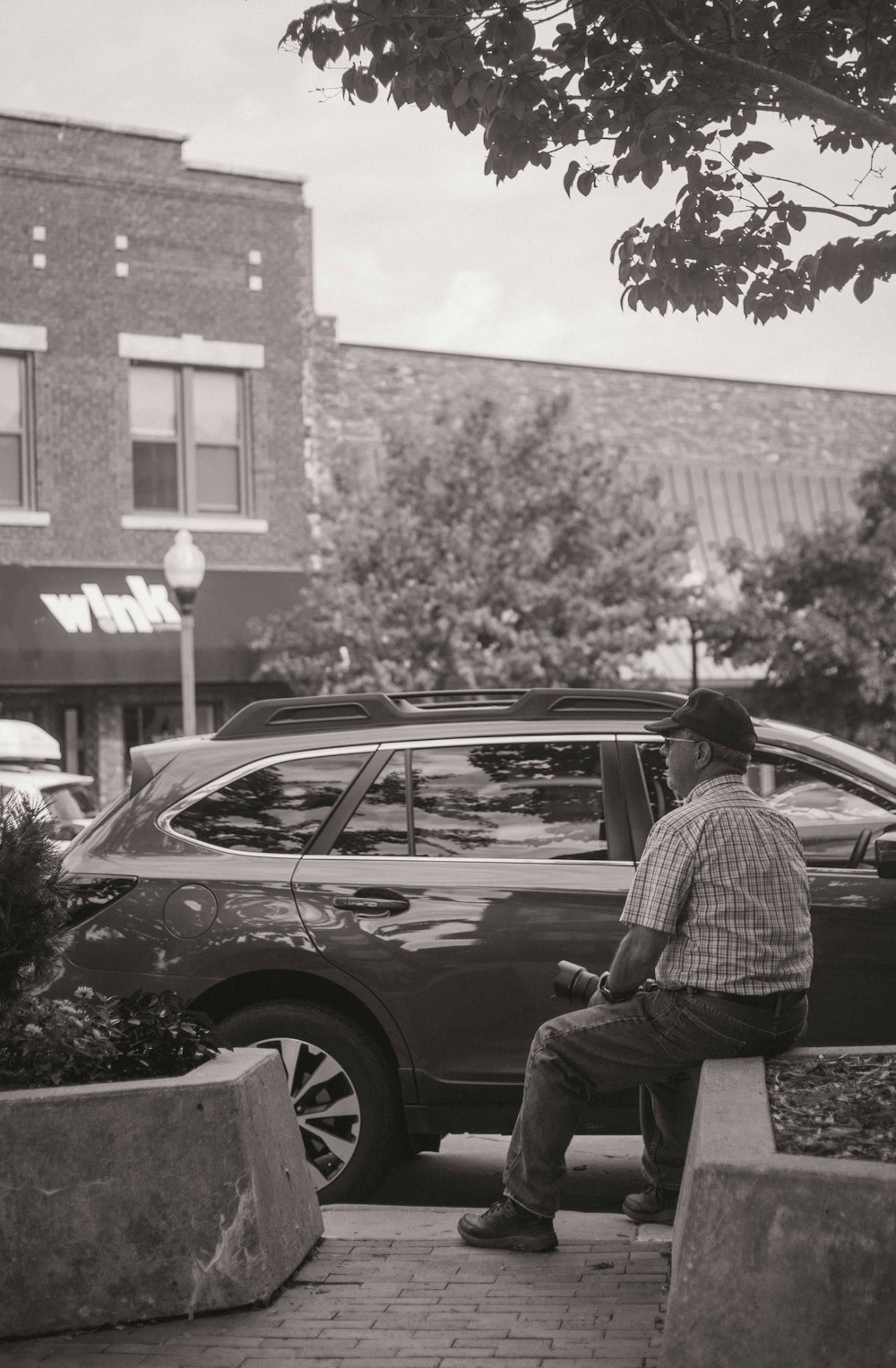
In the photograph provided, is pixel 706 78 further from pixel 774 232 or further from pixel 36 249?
pixel 36 249

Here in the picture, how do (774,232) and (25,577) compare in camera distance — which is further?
(25,577)

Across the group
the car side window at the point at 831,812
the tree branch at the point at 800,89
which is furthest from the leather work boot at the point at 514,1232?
the tree branch at the point at 800,89

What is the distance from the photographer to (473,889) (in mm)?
5895

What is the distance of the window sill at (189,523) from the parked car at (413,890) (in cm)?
1445

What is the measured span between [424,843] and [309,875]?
450mm

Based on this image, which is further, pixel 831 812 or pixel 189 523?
pixel 189 523

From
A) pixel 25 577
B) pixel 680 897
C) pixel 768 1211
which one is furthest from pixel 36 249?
pixel 768 1211

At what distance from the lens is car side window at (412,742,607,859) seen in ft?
19.8

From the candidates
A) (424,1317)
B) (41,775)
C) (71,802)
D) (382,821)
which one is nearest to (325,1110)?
(382,821)

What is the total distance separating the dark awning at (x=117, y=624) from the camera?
62.4 ft

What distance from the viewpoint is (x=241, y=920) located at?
5855mm

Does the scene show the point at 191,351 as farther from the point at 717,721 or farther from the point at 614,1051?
the point at 614,1051

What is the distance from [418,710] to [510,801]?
54 centimetres

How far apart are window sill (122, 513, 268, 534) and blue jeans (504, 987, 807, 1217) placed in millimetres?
16267
